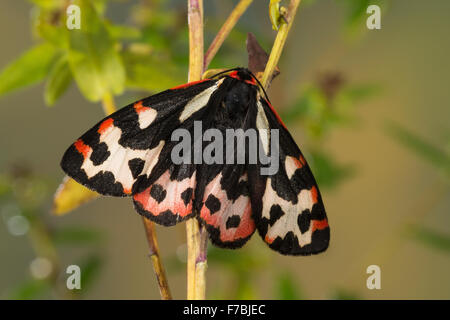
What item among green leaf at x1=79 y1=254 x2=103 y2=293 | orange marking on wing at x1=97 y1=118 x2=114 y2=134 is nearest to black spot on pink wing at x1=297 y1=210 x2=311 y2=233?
orange marking on wing at x1=97 y1=118 x2=114 y2=134

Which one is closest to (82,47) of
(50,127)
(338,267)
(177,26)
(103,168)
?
(103,168)

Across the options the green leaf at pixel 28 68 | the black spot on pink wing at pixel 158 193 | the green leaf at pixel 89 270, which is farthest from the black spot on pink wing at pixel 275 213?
the green leaf at pixel 89 270

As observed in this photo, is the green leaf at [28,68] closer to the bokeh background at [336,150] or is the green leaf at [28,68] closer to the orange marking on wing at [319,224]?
the orange marking on wing at [319,224]

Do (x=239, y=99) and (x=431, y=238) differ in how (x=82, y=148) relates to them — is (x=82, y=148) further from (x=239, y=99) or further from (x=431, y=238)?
(x=431, y=238)

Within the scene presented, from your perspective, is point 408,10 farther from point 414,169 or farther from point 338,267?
point 338,267

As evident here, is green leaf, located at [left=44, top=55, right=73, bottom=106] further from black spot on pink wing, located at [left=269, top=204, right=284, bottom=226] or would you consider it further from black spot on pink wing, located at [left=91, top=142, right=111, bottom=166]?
black spot on pink wing, located at [left=269, top=204, right=284, bottom=226]
